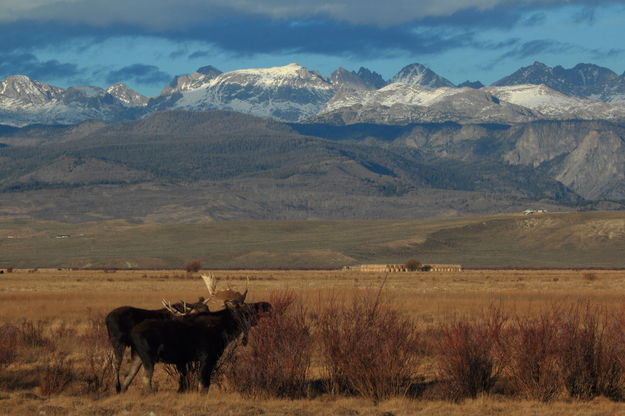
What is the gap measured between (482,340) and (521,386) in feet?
3.65

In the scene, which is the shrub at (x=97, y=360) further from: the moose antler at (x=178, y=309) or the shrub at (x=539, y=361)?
the shrub at (x=539, y=361)

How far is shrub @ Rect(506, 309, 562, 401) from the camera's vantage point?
63.9ft

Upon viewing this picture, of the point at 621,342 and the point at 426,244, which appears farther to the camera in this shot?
the point at 426,244

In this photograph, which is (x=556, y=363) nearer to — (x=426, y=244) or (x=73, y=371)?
(x=73, y=371)

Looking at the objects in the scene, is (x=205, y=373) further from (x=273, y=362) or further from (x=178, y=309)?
(x=178, y=309)

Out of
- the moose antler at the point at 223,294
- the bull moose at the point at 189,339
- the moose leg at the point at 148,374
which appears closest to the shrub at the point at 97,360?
the bull moose at the point at 189,339

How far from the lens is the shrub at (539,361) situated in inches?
767

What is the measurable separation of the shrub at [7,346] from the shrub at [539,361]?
10.8m

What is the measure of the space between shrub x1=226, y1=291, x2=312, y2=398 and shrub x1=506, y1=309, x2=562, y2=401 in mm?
4034

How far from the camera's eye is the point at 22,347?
27.2 m

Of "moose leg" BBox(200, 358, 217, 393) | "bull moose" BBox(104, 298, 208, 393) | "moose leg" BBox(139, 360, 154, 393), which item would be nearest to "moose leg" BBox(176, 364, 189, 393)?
"moose leg" BBox(200, 358, 217, 393)

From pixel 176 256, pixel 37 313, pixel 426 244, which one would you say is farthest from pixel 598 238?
pixel 37 313

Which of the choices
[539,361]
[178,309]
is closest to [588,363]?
[539,361]

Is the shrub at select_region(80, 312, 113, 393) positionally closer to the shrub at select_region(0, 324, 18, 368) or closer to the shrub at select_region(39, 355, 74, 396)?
the shrub at select_region(39, 355, 74, 396)
